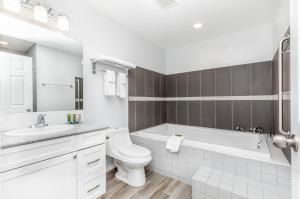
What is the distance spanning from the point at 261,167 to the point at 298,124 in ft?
4.22

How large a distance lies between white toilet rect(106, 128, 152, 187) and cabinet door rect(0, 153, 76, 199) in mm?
655

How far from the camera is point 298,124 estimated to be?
0.51 m

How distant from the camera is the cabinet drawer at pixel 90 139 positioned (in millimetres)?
1335

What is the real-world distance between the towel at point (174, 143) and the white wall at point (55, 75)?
1378mm

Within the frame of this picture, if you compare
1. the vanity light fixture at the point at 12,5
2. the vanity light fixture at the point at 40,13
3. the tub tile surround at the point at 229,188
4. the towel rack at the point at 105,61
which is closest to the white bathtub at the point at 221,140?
the tub tile surround at the point at 229,188

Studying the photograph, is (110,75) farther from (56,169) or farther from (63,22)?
(56,169)

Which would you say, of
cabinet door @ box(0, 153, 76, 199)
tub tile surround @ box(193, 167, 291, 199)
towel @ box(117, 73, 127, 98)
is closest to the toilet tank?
towel @ box(117, 73, 127, 98)

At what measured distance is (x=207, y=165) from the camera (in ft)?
5.82

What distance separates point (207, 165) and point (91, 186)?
4.44 ft

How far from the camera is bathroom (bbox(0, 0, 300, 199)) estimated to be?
45.9 inches

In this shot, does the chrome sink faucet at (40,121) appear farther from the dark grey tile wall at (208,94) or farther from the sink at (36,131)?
the dark grey tile wall at (208,94)

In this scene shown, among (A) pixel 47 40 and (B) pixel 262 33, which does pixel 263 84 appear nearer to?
(B) pixel 262 33

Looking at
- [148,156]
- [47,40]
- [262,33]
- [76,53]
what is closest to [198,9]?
[262,33]

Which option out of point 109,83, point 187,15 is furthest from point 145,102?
point 187,15
